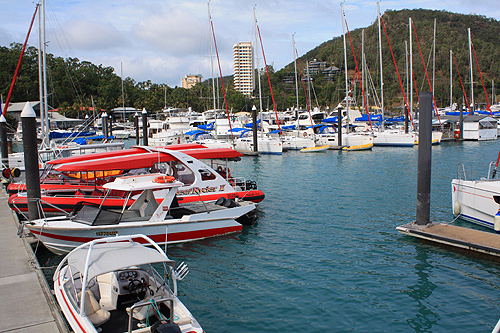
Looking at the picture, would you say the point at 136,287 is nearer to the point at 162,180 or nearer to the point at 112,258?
the point at 112,258

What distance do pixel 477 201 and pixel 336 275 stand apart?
7342 mm

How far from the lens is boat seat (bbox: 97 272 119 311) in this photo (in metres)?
7.71

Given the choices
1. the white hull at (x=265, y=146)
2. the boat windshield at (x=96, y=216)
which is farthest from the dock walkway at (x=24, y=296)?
the white hull at (x=265, y=146)

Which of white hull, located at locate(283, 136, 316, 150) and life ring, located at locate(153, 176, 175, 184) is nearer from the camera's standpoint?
life ring, located at locate(153, 176, 175, 184)

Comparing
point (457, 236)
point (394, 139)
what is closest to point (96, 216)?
point (457, 236)

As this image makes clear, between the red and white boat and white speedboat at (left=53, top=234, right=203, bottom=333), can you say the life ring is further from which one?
white speedboat at (left=53, top=234, right=203, bottom=333)

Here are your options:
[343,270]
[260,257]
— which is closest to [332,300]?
[343,270]

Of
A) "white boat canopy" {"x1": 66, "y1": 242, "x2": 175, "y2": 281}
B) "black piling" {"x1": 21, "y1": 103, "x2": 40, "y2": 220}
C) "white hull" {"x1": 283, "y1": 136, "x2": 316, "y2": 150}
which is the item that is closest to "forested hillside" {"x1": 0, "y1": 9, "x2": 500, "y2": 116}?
"white hull" {"x1": 283, "y1": 136, "x2": 316, "y2": 150}

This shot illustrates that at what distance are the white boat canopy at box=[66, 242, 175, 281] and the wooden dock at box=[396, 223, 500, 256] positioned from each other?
9.27 meters

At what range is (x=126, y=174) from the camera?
57.5 feet

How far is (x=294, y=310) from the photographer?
9836 mm

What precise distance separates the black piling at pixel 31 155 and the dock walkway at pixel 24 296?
4.90ft

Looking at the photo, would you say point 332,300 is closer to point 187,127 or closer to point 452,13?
point 187,127

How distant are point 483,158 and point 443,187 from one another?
15501mm
